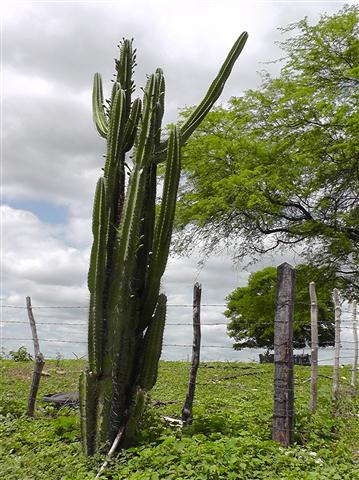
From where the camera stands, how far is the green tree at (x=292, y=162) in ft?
58.4

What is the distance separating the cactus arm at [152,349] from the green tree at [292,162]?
32.2 feet

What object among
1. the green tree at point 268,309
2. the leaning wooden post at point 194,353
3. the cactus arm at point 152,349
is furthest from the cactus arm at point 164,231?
the green tree at point 268,309

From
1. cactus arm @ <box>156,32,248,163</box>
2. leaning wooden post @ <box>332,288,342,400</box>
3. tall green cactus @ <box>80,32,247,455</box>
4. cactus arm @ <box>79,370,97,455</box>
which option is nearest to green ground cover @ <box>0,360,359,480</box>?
cactus arm @ <box>79,370,97,455</box>

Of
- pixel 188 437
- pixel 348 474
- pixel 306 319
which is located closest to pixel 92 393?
pixel 188 437

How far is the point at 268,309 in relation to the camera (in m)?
24.3

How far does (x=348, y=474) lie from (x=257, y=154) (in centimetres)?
1382

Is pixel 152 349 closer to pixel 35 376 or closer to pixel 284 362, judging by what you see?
pixel 284 362

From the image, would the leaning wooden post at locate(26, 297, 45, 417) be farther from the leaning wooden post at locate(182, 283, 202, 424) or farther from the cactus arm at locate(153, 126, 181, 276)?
the cactus arm at locate(153, 126, 181, 276)

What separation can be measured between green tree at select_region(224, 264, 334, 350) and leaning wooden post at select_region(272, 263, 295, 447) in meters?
12.0

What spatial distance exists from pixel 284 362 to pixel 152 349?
174 cm

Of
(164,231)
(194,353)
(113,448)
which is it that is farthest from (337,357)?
(113,448)

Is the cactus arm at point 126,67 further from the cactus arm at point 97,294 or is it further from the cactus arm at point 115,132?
the cactus arm at point 97,294

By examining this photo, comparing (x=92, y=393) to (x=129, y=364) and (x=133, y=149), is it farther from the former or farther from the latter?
(x=133, y=149)

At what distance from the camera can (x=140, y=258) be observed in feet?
24.2
